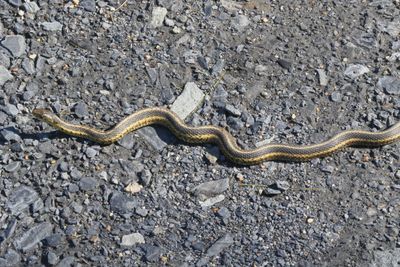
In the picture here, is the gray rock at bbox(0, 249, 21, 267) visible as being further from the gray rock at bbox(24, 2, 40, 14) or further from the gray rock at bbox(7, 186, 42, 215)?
the gray rock at bbox(24, 2, 40, 14)

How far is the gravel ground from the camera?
8.43 metres

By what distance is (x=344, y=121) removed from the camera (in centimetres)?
980

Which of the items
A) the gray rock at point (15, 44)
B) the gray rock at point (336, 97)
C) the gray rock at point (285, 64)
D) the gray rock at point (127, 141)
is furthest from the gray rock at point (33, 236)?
the gray rock at point (336, 97)

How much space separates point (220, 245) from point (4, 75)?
388 cm

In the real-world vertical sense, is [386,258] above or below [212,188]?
below

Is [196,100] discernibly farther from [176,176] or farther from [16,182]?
[16,182]

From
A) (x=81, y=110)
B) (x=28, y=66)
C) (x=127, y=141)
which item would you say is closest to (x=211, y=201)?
(x=127, y=141)

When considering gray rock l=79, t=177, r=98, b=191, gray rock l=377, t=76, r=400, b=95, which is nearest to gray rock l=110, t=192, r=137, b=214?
gray rock l=79, t=177, r=98, b=191

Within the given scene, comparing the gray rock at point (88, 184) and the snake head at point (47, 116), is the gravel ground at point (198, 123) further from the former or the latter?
the snake head at point (47, 116)

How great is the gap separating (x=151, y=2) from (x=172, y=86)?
165 centimetres

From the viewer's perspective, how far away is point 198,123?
9695 mm

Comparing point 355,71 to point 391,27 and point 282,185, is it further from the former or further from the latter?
point 282,185

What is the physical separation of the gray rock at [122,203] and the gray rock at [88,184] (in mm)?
277

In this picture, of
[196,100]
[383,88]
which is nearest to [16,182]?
[196,100]
